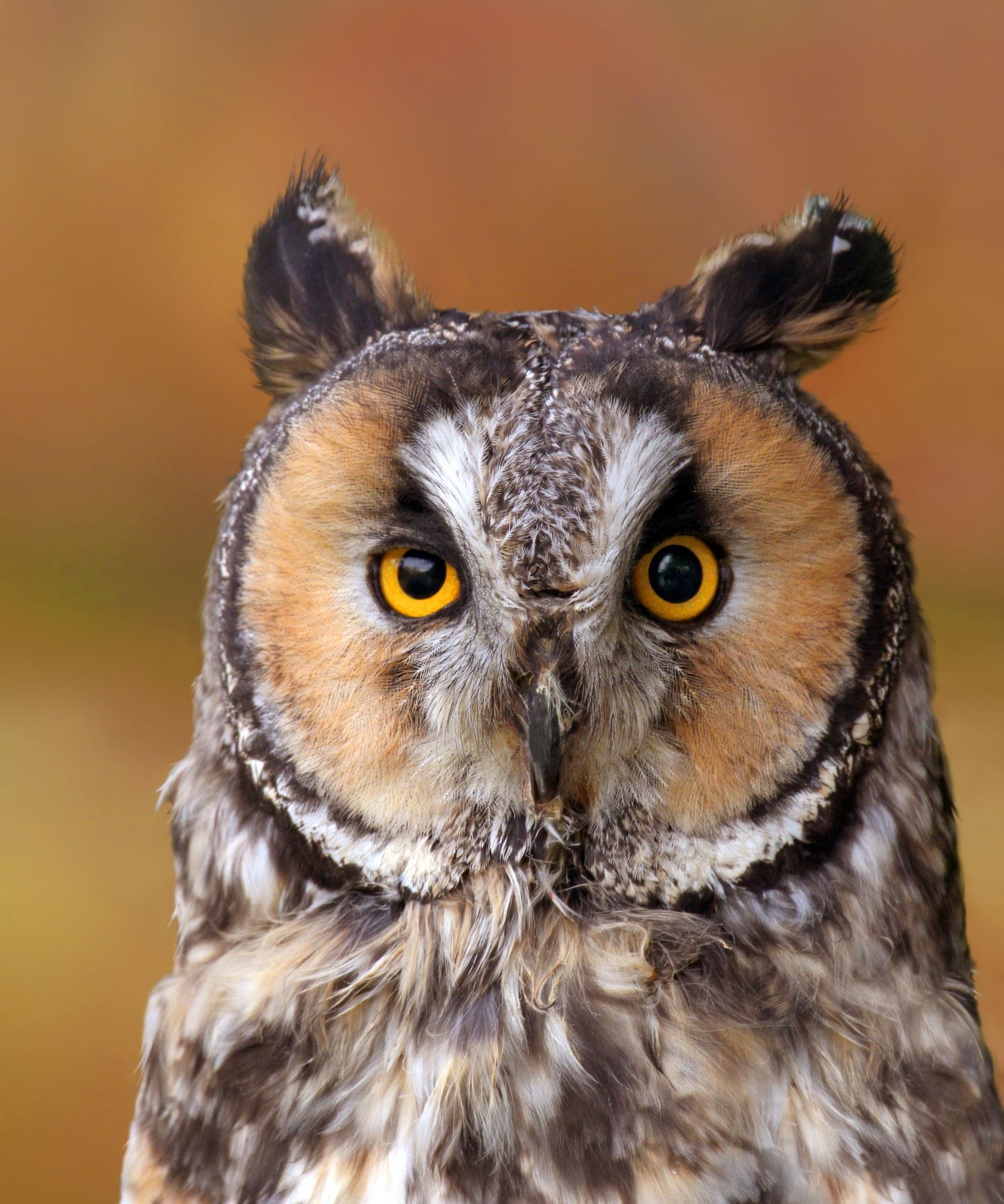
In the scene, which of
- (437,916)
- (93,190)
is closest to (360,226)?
(437,916)

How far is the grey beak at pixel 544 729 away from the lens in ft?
3.00

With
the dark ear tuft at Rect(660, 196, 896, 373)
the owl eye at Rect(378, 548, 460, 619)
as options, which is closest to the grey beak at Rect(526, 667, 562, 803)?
the owl eye at Rect(378, 548, 460, 619)

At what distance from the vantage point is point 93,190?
215cm

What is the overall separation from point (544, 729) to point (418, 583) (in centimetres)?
17

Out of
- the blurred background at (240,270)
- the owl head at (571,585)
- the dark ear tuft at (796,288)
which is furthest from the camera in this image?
the blurred background at (240,270)

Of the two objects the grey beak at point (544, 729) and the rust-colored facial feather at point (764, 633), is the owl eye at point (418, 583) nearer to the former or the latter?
the grey beak at point (544, 729)

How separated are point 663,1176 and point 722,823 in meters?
0.31

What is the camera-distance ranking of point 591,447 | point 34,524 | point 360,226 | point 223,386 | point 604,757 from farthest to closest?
1. point 34,524
2. point 223,386
3. point 360,226
4. point 604,757
5. point 591,447

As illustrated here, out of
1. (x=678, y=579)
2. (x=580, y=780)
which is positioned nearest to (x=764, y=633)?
(x=678, y=579)

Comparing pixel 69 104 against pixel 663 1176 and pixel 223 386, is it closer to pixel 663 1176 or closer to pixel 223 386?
pixel 223 386

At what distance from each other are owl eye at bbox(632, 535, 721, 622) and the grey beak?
122 millimetres

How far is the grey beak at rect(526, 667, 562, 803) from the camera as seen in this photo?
91 centimetres

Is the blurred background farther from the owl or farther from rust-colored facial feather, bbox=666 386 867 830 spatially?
rust-colored facial feather, bbox=666 386 867 830

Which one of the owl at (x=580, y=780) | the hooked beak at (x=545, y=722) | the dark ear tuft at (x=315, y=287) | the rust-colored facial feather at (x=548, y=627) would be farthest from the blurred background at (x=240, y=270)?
the hooked beak at (x=545, y=722)
